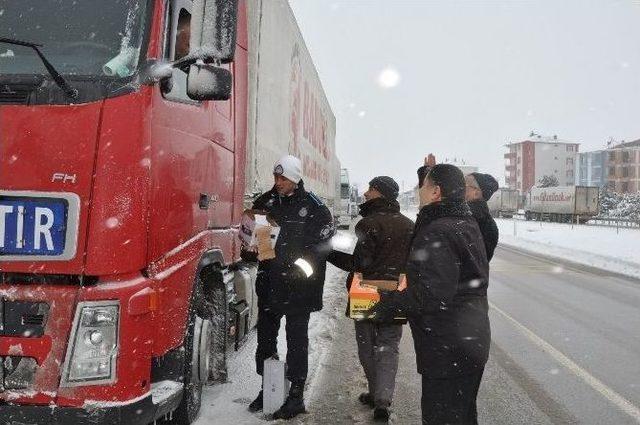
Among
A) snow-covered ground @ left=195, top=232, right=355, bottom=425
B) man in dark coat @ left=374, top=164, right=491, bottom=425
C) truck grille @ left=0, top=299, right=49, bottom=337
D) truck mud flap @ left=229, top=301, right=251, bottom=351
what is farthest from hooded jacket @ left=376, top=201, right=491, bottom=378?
truck mud flap @ left=229, top=301, right=251, bottom=351

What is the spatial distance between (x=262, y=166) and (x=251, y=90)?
2.98 feet

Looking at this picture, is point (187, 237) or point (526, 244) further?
point (526, 244)

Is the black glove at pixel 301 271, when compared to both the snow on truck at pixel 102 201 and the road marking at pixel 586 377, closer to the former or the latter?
the snow on truck at pixel 102 201

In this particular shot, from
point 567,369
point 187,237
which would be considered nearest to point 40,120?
point 187,237

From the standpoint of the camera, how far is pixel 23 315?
9.30 ft

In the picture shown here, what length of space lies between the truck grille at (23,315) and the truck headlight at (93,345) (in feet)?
0.56

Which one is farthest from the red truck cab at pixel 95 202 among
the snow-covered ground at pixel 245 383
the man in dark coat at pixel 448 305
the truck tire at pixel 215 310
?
the man in dark coat at pixel 448 305

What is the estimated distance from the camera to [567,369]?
6238mm

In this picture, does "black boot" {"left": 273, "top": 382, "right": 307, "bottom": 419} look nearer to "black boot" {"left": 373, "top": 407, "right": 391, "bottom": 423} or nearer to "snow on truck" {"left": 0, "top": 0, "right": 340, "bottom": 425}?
"black boot" {"left": 373, "top": 407, "right": 391, "bottom": 423}

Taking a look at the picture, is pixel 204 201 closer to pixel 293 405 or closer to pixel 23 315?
pixel 23 315

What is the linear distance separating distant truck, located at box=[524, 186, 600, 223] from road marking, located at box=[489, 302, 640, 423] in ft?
168

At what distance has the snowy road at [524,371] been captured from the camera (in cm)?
475

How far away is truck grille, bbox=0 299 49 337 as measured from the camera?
283cm

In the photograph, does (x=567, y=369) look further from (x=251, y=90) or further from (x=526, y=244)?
(x=526, y=244)
